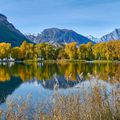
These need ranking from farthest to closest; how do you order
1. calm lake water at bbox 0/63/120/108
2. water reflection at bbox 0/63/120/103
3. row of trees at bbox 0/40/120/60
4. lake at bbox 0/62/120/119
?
row of trees at bbox 0/40/120/60 < water reflection at bbox 0/63/120/103 < calm lake water at bbox 0/63/120/108 < lake at bbox 0/62/120/119

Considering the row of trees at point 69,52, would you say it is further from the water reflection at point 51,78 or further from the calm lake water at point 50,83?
the calm lake water at point 50,83

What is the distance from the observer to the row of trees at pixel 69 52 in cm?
15312

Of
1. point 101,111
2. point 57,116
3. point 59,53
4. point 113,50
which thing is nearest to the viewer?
point 57,116

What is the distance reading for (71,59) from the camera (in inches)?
6206

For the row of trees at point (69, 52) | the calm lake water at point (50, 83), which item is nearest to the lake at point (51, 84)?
the calm lake water at point (50, 83)

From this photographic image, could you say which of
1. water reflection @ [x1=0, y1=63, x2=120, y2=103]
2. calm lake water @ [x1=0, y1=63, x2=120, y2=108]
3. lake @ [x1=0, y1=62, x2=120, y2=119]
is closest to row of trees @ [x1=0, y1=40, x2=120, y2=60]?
water reflection @ [x1=0, y1=63, x2=120, y2=103]

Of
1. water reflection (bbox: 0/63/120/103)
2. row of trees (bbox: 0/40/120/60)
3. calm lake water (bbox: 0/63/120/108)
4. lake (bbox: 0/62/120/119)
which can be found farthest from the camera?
row of trees (bbox: 0/40/120/60)

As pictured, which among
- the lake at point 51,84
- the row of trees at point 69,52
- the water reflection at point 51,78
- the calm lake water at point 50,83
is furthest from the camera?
the row of trees at point 69,52

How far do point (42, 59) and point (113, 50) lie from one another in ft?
128

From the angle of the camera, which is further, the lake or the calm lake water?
the calm lake water

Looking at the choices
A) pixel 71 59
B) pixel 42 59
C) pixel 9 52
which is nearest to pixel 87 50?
pixel 71 59

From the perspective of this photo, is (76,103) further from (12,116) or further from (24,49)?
(24,49)

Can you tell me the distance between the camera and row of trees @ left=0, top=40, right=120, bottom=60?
153125mm

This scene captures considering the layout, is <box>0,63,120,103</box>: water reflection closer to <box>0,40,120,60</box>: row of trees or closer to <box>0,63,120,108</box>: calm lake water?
<box>0,63,120,108</box>: calm lake water
